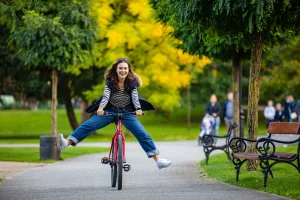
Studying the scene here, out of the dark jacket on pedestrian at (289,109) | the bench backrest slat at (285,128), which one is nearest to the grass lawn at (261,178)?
the bench backrest slat at (285,128)

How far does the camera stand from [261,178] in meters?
14.3

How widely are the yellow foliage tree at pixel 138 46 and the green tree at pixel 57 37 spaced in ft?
41.6

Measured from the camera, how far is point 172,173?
54.4 ft

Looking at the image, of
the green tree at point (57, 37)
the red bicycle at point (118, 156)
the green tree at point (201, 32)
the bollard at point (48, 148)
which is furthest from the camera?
the green tree at point (57, 37)

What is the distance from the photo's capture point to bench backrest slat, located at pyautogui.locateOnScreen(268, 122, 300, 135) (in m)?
13.2

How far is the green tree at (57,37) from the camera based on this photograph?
22.3 metres

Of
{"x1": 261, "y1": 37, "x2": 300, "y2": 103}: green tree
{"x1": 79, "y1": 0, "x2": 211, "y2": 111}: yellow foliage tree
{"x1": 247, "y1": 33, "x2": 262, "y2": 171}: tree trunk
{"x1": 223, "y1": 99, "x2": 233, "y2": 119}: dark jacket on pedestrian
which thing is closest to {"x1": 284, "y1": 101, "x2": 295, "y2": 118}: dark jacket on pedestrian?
{"x1": 79, "y1": 0, "x2": 211, "y2": 111}: yellow foliage tree

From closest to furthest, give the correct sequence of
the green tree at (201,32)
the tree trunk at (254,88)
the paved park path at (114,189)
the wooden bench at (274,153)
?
the paved park path at (114,189) → the wooden bench at (274,153) → the green tree at (201,32) → the tree trunk at (254,88)

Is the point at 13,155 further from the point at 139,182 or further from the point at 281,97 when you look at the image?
the point at 281,97

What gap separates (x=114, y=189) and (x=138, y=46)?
25723 millimetres

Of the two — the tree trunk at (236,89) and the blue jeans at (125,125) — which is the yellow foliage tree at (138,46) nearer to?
the tree trunk at (236,89)

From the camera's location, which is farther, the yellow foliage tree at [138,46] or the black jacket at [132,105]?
the yellow foliage tree at [138,46]

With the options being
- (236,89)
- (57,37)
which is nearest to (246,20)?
(236,89)

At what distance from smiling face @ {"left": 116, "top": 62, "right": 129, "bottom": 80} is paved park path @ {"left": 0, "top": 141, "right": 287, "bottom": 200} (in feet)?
5.85
